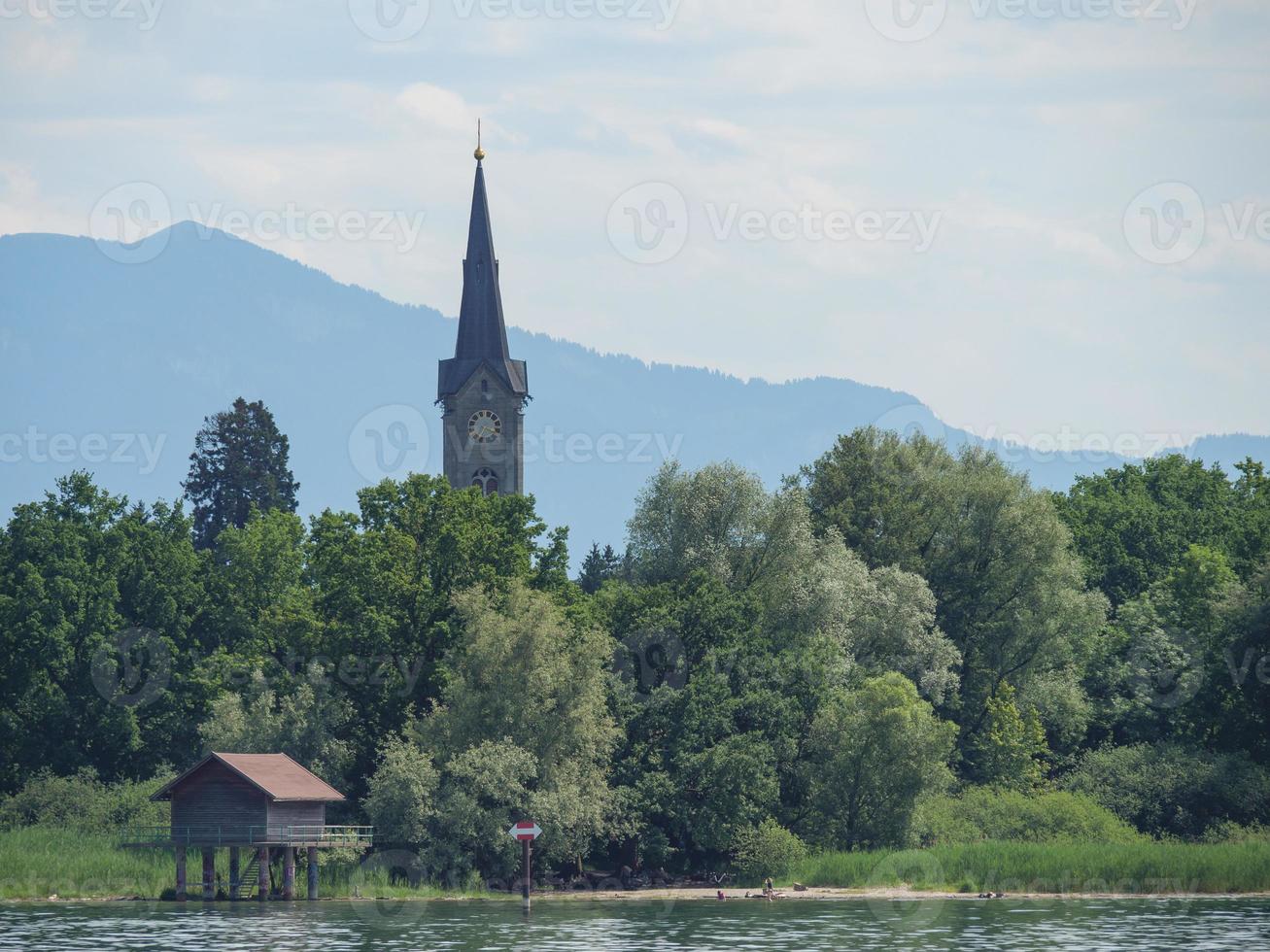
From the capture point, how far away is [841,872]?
7369 centimetres

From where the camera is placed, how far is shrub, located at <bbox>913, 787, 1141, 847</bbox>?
253ft

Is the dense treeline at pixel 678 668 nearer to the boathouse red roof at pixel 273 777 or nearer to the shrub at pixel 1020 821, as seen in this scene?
the shrub at pixel 1020 821

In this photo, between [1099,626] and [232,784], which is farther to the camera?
[1099,626]

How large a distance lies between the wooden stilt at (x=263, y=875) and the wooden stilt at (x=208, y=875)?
1763 mm

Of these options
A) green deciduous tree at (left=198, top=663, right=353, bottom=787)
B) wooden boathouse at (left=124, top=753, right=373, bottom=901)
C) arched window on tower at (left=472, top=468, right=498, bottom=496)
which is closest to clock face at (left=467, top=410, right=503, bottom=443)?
arched window on tower at (left=472, top=468, right=498, bottom=496)

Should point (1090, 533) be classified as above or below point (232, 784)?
above

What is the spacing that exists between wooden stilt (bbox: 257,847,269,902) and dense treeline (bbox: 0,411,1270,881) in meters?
4.11

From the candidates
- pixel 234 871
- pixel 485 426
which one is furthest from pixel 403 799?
pixel 485 426

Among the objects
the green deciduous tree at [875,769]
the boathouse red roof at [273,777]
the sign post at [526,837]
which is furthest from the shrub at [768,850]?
the boathouse red roof at [273,777]

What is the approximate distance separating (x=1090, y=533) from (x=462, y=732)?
1840 inches

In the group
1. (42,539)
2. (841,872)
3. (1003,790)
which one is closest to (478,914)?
(841,872)

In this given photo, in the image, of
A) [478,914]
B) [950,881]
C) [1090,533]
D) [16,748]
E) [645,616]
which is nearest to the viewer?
[478,914]

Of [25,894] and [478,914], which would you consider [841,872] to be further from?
[25,894]

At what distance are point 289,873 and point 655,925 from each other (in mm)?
16933
